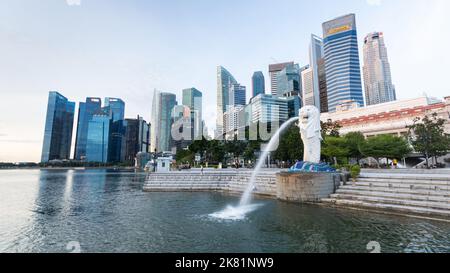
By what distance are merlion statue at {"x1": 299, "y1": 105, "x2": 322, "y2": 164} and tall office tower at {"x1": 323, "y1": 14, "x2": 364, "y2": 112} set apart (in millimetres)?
159697

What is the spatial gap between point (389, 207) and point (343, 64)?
187 metres

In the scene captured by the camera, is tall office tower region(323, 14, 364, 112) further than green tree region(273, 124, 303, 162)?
Yes

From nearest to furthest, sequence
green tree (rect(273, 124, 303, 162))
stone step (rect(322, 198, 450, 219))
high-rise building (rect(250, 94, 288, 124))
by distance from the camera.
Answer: stone step (rect(322, 198, 450, 219))
green tree (rect(273, 124, 303, 162))
high-rise building (rect(250, 94, 288, 124))

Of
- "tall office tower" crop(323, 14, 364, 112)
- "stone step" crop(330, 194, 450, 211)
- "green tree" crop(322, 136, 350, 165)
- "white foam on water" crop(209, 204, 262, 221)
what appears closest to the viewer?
"stone step" crop(330, 194, 450, 211)

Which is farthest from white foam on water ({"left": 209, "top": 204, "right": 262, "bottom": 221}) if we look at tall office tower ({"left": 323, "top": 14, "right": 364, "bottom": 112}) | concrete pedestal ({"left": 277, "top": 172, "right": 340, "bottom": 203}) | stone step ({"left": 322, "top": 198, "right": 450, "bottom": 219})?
tall office tower ({"left": 323, "top": 14, "right": 364, "bottom": 112})

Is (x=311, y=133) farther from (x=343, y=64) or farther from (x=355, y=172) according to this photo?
(x=343, y=64)

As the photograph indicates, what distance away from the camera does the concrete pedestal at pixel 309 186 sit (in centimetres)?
2067

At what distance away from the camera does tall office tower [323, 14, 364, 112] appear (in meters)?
168

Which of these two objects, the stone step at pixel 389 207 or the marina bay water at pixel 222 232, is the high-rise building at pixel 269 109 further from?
the marina bay water at pixel 222 232

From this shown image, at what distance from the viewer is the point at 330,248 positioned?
988 centimetres

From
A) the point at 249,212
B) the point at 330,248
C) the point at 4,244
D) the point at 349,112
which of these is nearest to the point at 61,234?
A: the point at 4,244

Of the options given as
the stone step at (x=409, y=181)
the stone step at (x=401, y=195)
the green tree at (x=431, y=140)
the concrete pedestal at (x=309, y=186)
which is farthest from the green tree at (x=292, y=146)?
the stone step at (x=401, y=195)

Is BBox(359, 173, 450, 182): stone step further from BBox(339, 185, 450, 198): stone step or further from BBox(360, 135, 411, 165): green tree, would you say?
BBox(360, 135, 411, 165): green tree

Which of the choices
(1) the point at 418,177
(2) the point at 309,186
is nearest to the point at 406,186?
(1) the point at 418,177
